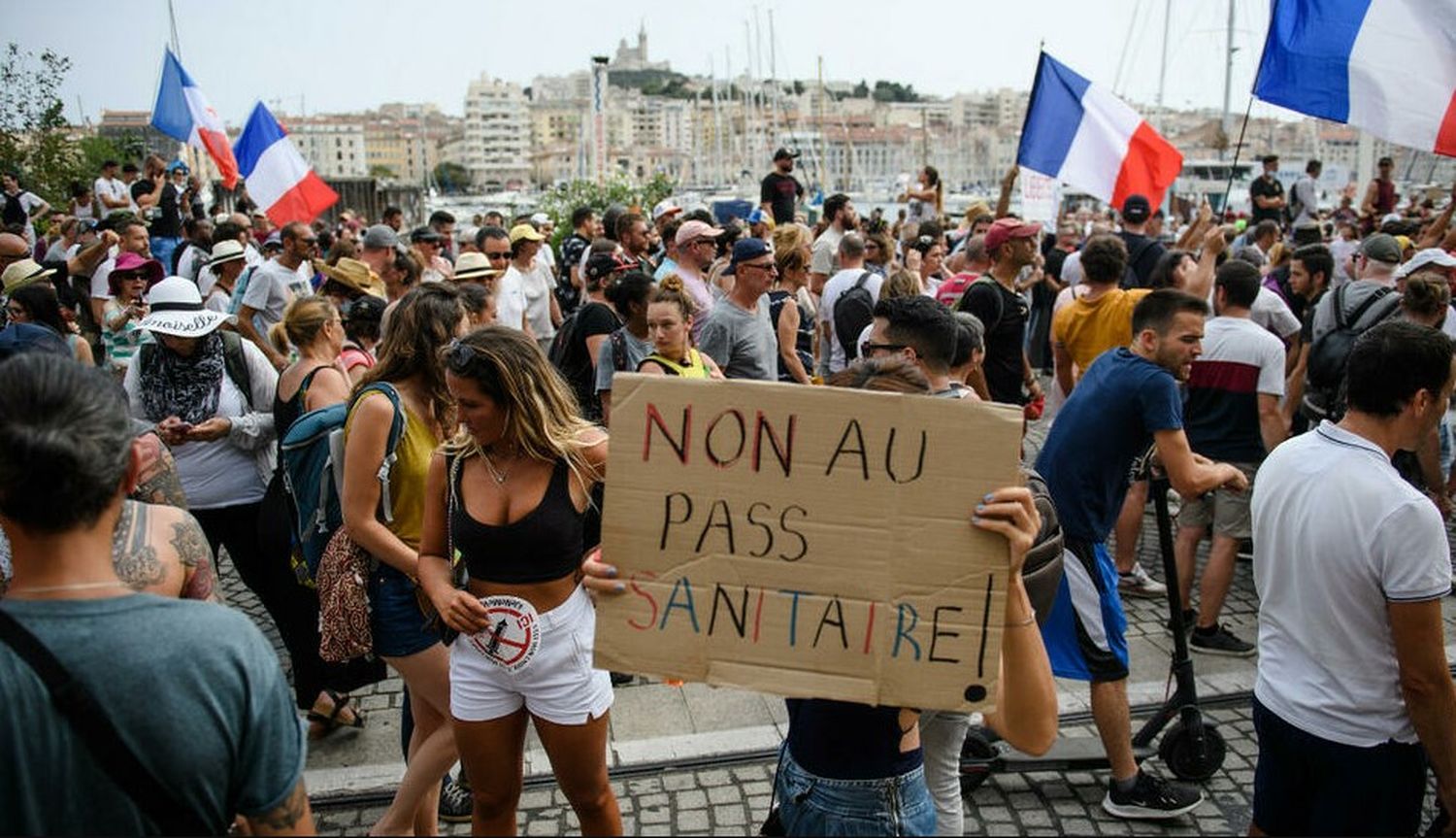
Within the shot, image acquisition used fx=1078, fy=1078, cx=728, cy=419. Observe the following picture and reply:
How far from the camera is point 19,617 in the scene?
5.67 feet

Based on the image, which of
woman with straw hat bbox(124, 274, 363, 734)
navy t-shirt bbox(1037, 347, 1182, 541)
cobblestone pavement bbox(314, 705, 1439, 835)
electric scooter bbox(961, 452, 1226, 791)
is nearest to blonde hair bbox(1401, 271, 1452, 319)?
electric scooter bbox(961, 452, 1226, 791)

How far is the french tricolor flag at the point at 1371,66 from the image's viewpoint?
541cm

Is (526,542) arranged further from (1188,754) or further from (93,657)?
(1188,754)

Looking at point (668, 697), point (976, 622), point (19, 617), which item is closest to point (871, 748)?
point (976, 622)

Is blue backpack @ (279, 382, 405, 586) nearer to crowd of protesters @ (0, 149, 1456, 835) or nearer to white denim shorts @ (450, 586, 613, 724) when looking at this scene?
crowd of protesters @ (0, 149, 1456, 835)

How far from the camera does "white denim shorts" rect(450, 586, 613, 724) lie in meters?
3.21

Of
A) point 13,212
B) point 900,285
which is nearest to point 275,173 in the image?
point 13,212

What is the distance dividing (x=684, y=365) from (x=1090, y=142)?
5521mm

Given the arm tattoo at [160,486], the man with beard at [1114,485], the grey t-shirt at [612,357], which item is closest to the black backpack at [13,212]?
the grey t-shirt at [612,357]

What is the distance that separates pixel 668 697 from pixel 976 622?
3333 mm

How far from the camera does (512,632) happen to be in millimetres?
3201

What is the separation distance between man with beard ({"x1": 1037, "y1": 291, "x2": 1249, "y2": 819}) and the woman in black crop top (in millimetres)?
1875

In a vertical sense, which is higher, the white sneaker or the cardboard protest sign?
the cardboard protest sign

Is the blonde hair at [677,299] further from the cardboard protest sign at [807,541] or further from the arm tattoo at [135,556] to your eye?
the arm tattoo at [135,556]
